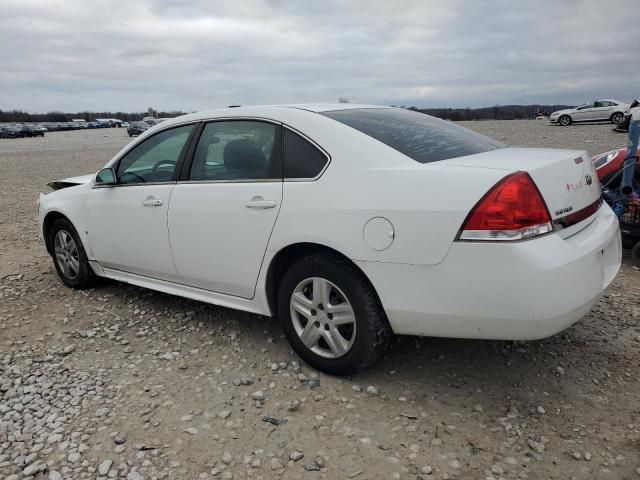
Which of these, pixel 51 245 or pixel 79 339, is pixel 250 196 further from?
pixel 51 245

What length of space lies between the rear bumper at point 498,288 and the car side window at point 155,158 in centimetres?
187

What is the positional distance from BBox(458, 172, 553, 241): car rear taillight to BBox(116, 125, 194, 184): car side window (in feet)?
7.44

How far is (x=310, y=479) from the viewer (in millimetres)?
2379

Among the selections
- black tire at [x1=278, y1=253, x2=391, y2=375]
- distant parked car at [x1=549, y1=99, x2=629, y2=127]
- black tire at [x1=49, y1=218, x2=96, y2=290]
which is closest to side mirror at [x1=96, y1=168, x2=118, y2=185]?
black tire at [x1=49, y1=218, x2=96, y2=290]

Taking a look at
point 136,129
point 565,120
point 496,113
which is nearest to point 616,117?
point 565,120

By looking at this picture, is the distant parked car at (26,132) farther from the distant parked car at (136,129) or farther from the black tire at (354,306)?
the black tire at (354,306)

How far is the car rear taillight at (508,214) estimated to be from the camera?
2.46 metres

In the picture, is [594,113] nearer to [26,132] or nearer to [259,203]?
[259,203]

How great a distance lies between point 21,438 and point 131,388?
62cm

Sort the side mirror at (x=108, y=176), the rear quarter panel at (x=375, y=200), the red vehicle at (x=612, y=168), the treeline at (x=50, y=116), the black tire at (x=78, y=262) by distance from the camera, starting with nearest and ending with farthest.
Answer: the rear quarter panel at (x=375, y=200), the side mirror at (x=108, y=176), the black tire at (x=78, y=262), the red vehicle at (x=612, y=168), the treeline at (x=50, y=116)

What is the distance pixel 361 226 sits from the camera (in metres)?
2.79

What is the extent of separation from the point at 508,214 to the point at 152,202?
8.36ft

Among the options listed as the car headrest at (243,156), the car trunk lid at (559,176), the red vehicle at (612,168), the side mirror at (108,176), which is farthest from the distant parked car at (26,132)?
the car trunk lid at (559,176)

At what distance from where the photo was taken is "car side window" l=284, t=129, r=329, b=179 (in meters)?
3.07
